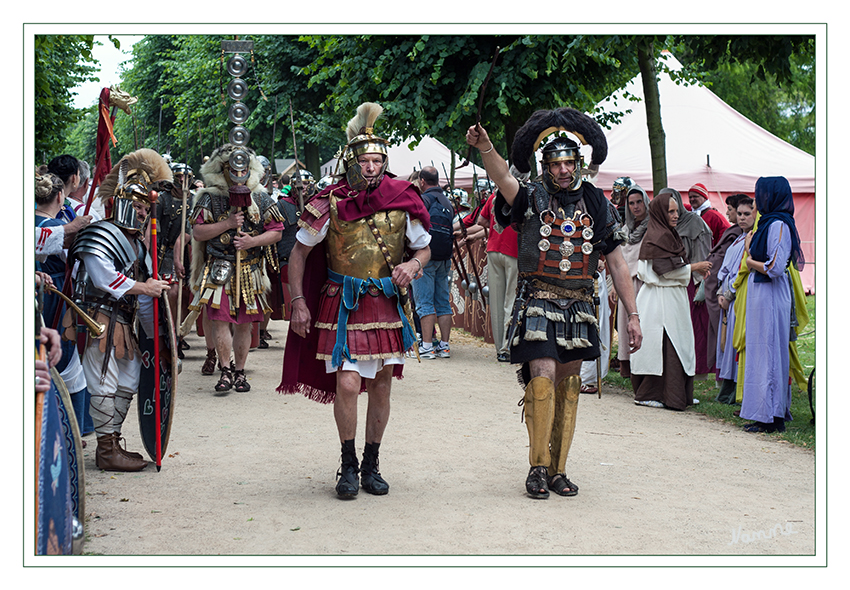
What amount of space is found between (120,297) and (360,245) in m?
1.33

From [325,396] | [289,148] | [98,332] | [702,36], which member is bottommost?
[325,396]

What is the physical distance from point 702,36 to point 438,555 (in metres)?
4.79

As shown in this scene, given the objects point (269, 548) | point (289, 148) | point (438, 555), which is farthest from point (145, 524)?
point (289, 148)

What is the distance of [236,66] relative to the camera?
5.91 metres

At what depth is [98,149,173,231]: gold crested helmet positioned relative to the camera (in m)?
5.11

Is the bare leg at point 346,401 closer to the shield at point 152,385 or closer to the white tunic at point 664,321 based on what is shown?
the shield at point 152,385

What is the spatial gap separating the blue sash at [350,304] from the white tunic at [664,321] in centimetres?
335

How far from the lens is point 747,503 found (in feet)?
15.6

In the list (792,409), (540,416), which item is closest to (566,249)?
(540,416)

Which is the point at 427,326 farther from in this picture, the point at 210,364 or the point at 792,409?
the point at 792,409

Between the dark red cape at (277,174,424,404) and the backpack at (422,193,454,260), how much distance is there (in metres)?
4.78

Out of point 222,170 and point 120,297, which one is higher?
point 222,170

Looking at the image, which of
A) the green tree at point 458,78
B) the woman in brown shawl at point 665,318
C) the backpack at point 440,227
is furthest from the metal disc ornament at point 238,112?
the green tree at point 458,78
